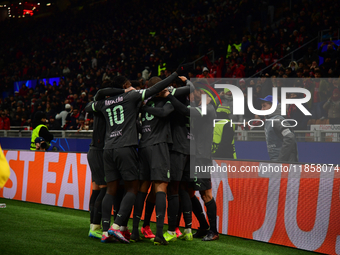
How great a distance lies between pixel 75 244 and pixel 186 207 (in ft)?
4.70

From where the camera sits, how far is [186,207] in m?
5.05

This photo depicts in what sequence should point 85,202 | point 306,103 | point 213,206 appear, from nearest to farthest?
point 213,206 → point 85,202 → point 306,103

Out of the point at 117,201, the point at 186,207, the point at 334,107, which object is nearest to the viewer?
the point at 186,207

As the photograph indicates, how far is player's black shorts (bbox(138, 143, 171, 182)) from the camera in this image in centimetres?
465

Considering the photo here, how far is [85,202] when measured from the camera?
7531 millimetres

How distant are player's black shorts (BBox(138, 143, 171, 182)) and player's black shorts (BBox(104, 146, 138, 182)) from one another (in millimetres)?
128

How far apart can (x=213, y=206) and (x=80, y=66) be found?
1781cm

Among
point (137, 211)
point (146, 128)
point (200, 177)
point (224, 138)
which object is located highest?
point (146, 128)

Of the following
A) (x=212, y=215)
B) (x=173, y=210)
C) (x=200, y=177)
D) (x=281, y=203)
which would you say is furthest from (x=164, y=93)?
(x=281, y=203)

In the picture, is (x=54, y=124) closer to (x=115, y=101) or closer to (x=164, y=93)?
(x=115, y=101)

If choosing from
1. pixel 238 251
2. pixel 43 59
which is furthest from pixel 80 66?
pixel 238 251

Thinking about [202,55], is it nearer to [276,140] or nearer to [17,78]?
Answer: [276,140]

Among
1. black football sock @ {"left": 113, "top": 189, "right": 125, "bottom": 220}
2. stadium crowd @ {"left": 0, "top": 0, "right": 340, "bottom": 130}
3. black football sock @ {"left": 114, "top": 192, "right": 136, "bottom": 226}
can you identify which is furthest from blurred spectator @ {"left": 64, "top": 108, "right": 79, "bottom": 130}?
black football sock @ {"left": 114, "top": 192, "right": 136, "bottom": 226}

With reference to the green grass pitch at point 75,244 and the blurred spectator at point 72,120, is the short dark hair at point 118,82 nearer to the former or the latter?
the green grass pitch at point 75,244
